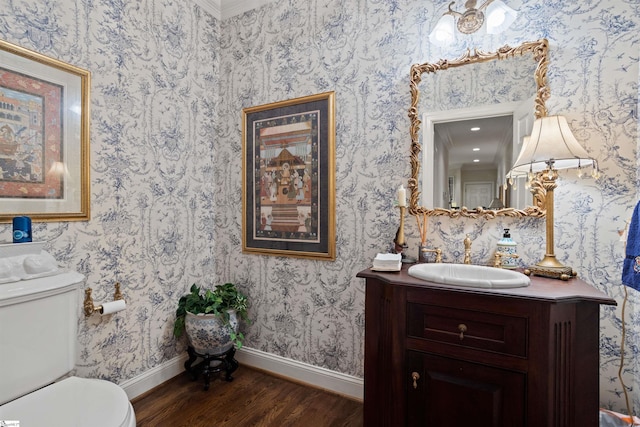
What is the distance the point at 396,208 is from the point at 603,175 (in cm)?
93

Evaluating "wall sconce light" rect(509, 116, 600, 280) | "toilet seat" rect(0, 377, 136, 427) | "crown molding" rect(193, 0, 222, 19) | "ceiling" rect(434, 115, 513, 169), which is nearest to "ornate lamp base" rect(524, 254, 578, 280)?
"wall sconce light" rect(509, 116, 600, 280)

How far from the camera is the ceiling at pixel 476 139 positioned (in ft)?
5.36

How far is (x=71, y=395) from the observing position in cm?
117

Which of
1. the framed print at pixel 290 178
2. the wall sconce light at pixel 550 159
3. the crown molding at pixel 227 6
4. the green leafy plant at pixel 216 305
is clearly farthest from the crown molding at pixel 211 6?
the wall sconce light at pixel 550 159

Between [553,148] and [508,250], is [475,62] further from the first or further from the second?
[508,250]

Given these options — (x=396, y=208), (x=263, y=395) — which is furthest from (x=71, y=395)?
(x=396, y=208)

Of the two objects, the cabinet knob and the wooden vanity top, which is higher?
the wooden vanity top

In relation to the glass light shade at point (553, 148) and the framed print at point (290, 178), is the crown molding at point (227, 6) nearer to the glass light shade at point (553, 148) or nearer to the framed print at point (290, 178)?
the framed print at point (290, 178)

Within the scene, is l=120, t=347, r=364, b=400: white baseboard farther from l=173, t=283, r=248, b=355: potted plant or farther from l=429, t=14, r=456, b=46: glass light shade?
l=429, t=14, r=456, b=46: glass light shade

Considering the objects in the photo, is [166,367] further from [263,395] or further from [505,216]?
[505,216]

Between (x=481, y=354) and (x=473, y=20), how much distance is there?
1.55 meters

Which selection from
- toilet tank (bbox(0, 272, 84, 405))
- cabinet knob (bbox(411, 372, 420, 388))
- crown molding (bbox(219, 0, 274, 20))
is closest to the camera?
toilet tank (bbox(0, 272, 84, 405))

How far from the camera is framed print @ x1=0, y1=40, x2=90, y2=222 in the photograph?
4.65 feet

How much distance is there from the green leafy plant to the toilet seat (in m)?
0.82
